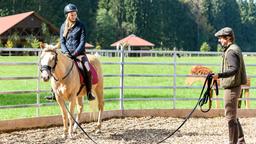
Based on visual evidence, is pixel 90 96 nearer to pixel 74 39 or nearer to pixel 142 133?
pixel 74 39

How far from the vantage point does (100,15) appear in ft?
301

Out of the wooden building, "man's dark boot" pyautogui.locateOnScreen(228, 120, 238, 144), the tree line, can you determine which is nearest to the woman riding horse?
"man's dark boot" pyautogui.locateOnScreen(228, 120, 238, 144)

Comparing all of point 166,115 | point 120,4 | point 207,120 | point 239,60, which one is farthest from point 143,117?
point 120,4

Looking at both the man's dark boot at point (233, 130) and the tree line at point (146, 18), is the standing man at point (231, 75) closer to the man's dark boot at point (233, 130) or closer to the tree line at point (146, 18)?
the man's dark boot at point (233, 130)

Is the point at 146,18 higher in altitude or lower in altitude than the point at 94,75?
higher

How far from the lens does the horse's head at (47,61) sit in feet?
23.9

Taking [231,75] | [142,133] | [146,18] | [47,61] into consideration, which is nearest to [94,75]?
[142,133]

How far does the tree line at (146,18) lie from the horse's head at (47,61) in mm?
75945

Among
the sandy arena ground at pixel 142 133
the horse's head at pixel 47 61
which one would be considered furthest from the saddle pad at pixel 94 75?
the horse's head at pixel 47 61

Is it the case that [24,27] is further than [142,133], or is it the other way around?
[24,27]

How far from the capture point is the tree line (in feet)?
287

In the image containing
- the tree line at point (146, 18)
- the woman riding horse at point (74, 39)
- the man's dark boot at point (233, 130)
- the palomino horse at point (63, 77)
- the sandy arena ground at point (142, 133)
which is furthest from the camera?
the tree line at point (146, 18)

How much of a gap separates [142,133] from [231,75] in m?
2.93

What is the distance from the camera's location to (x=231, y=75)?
6.81 m
